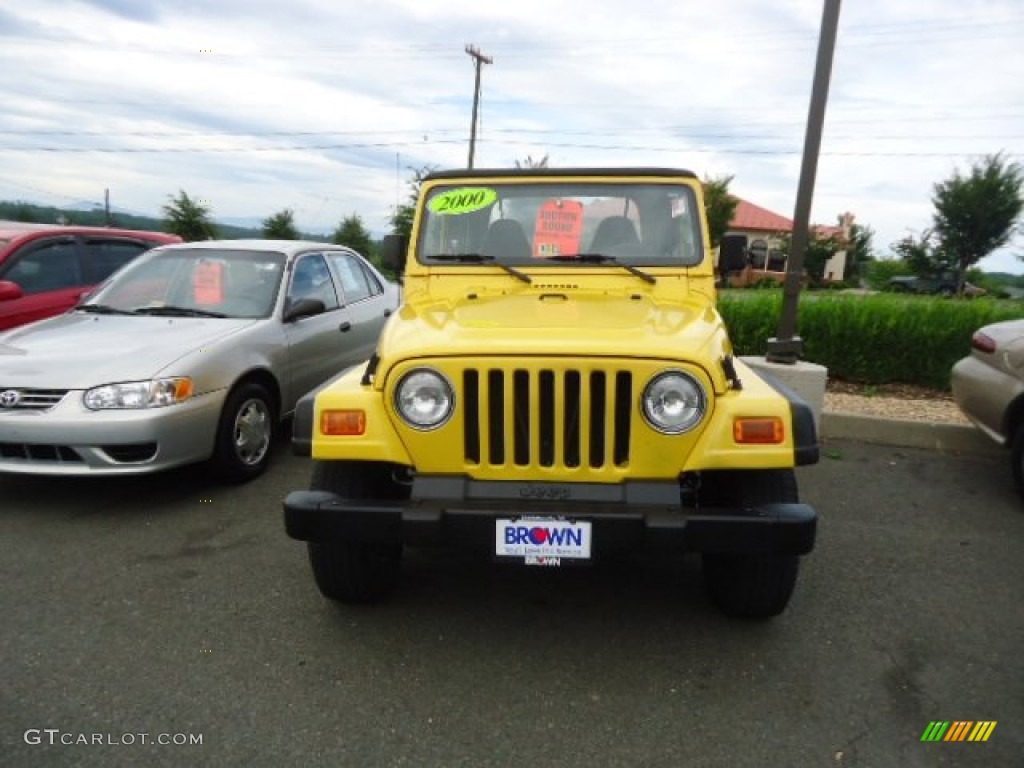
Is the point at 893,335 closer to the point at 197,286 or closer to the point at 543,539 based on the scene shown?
the point at 543,539

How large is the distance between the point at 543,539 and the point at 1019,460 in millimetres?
3692

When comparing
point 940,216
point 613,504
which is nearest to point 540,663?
point 613,504

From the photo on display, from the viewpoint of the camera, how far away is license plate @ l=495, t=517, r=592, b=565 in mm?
2457

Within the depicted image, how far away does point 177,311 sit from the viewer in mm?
5020

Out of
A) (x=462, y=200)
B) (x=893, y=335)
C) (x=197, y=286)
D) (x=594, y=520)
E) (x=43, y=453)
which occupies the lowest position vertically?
(x=43, y=453)

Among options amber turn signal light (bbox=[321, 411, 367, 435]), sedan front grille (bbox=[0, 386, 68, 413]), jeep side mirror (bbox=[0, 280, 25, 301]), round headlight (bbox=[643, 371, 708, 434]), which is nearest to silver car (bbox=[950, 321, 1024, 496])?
round headlight (bbox=[643, 371, 708, 434])

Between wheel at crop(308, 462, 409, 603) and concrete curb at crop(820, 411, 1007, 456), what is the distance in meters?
4.22

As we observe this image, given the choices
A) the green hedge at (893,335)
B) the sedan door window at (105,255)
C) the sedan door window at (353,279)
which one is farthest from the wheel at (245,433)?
the green hedge at (893,335)

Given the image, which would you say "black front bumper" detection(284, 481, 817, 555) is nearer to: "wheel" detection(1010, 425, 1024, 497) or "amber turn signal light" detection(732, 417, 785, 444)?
"amber turn signal light" detection(732, 417, 785, 444)

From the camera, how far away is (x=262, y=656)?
2.76 m

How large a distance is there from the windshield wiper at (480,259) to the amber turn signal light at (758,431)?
57.9 inches

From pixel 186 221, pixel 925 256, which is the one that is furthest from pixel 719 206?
pixel 186 221

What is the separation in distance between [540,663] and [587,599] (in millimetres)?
548

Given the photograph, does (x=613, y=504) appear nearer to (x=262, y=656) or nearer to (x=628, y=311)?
(x=628, y=311)
